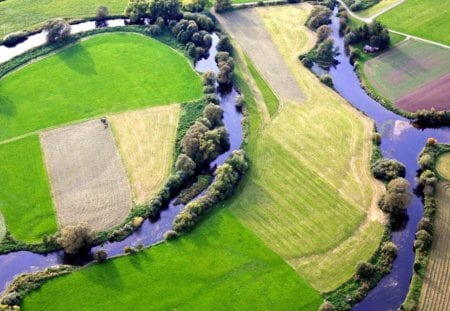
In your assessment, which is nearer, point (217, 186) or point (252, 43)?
point (217, 186)

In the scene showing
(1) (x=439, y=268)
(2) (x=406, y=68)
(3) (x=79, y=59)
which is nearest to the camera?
(1) (x=439, y=268)

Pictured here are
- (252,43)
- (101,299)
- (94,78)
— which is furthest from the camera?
(252,43)

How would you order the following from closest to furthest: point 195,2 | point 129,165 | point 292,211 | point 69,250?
1. point 69,250
2. point 292,211
3. point 129,165
4. point 195,2

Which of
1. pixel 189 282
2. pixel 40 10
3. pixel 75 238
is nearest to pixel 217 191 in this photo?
pixel 189 282

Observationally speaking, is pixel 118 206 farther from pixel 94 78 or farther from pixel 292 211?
pixel 94 78

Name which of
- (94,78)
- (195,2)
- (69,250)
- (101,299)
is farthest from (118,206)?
(195,2)

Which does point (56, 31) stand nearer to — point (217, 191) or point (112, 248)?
point (217, 191)
